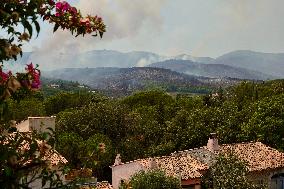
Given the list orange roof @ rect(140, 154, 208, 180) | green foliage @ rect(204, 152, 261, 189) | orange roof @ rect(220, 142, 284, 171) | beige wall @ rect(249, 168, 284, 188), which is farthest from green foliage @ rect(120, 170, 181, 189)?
beige wall @ rect(249, 168, 284, 188)

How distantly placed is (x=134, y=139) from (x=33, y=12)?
147 feet

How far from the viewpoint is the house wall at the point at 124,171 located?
33594mm

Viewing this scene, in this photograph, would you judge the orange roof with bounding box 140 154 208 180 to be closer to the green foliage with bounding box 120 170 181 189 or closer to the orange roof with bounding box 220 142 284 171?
the green foliage with bounding box 120 170 181 189

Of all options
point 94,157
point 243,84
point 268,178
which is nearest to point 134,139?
point 268,178

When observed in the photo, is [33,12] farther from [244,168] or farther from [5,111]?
[244,168]

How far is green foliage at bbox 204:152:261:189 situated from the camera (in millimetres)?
30328

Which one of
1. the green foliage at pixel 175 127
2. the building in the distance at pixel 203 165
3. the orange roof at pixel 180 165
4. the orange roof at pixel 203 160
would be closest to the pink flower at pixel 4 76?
the orange roof at pixel 203 160

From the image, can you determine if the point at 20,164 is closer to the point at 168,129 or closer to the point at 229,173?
the point at 229,173

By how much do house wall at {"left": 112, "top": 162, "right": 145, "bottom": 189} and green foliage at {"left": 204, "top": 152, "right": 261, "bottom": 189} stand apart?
4.86 m

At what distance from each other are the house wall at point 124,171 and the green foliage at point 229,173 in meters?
4.86

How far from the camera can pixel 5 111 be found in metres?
4.99

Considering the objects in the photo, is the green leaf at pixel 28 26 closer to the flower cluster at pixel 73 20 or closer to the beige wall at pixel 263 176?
the flower cluster at pixel 73 20

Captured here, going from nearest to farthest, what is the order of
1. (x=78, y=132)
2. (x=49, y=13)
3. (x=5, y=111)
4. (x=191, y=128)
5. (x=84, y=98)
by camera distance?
(x=5, y=111)
(x=49, y=13)
(x=191, y=128)
(x=78, y=132)
(x=84, y=98)

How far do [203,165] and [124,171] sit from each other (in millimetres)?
5516
